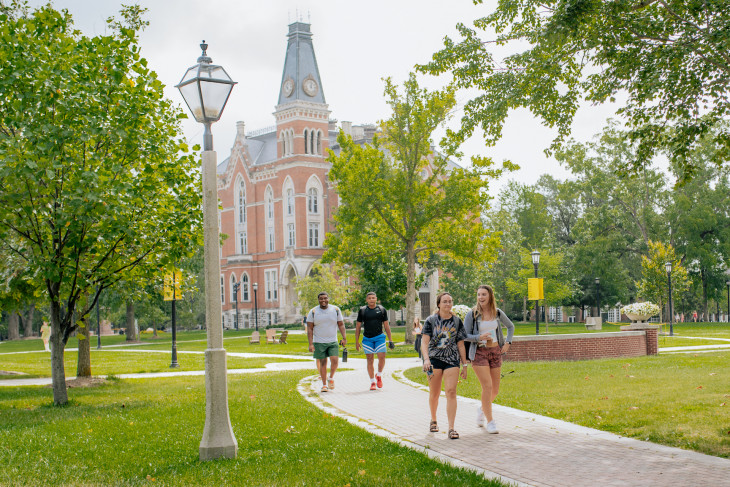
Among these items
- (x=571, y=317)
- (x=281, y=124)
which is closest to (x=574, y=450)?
(x=281, y=124)

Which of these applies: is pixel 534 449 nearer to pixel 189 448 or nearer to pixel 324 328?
pixel 189 448

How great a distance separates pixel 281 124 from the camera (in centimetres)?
7138

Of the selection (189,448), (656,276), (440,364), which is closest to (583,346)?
(440,364)

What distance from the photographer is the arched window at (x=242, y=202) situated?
77.6 metres

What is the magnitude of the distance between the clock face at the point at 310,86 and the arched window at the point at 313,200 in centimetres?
872

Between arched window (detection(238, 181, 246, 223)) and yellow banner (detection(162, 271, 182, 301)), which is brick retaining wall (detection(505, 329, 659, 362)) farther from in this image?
arched window (detection(238, 181, 246, 223))

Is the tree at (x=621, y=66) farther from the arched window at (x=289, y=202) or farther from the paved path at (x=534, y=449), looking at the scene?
the arched window at (x=289, y=202)

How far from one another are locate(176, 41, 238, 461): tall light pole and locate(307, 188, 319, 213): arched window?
62.8m

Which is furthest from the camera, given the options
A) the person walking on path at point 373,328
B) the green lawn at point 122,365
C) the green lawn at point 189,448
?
the green lawn at point 122,365

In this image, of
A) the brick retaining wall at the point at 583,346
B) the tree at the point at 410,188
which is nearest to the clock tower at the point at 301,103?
the tree at the point at 410,188

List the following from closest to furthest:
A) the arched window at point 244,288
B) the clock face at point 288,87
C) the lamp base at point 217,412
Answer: the lamp base at point 217,412 < the clock face at point 288,87 < the arched window at point 244,288

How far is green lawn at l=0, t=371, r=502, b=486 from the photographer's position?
24.0ft

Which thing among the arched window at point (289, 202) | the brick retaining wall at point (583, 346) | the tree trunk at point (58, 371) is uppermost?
the arched window at point (289, 202)

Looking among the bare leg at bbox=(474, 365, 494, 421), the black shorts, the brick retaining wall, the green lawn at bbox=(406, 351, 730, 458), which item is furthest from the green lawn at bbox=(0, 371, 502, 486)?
the brick retaining wall
